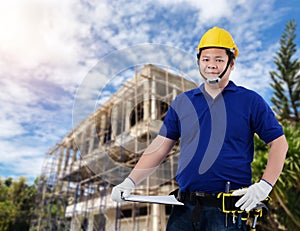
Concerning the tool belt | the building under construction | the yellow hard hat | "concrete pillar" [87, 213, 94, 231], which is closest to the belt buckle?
the tool belt

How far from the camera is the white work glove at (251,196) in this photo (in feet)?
4.35

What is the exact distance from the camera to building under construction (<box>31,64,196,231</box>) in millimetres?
7046

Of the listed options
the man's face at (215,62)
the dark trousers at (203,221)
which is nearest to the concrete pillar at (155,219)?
the dark trousers at (203,221)

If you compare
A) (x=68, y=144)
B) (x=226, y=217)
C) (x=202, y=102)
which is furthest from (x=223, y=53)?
(x=68, y=144)

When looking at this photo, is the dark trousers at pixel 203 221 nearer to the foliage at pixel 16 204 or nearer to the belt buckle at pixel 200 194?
the belt buckle at pixel 200 194

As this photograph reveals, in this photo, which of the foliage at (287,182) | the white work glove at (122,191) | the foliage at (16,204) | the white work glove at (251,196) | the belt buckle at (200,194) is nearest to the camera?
the white work glove at (251,196)

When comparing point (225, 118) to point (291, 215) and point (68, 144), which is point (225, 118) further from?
point (68, 144)

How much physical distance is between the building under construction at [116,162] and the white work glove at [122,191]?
208 centimetres

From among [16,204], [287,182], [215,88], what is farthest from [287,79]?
[16,204]

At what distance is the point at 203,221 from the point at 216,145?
34 cm

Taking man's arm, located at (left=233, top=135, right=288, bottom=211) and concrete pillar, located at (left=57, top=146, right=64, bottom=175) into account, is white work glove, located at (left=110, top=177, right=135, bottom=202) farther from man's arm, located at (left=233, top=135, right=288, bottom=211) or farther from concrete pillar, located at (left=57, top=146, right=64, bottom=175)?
concrete pillar, located at (left=57, top=146, right=64, bottom=175)

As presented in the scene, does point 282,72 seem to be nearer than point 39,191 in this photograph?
Yes

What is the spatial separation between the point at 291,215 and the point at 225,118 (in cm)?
809

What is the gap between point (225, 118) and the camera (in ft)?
4.94
